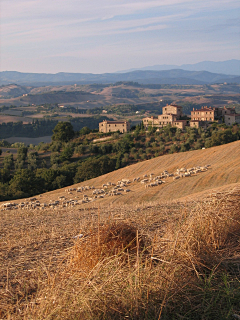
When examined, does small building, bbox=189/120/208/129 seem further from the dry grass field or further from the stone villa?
the dry grass field

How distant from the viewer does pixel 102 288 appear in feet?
10.4

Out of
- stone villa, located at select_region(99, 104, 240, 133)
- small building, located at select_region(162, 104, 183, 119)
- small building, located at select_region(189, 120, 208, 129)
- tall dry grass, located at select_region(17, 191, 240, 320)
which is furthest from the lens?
small building, located at select_region(162, 104, 183, 119)

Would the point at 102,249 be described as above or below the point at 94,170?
above

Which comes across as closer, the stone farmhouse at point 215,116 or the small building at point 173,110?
the stone farmhouse at point 215,116

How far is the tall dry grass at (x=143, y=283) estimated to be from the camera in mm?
3076

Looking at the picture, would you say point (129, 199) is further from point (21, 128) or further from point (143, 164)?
point (21, 128)

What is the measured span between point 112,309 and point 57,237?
3559 millimetres

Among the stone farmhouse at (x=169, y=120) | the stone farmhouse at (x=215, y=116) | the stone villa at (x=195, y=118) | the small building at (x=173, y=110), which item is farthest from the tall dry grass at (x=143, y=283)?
the small building at (x=173, y=110)

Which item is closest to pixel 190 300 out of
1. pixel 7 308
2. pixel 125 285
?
pixel 125 285

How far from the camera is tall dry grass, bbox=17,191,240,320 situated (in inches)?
121

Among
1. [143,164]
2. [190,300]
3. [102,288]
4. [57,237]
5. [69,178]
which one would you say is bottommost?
[69,178]

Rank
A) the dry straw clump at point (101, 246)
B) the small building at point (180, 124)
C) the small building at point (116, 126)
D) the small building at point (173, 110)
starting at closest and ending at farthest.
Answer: the dry straw clump at point (101, 246)
the small building at point (180, 124)
the small building at point (173, 110)
the small building at point (116, 126)

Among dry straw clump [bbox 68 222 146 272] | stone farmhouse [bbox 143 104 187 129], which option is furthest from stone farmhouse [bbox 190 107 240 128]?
dry straw clump [bbox 68 222 146 272]

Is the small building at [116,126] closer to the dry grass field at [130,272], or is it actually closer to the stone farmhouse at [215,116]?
the stone farmhouse at [215,116]
